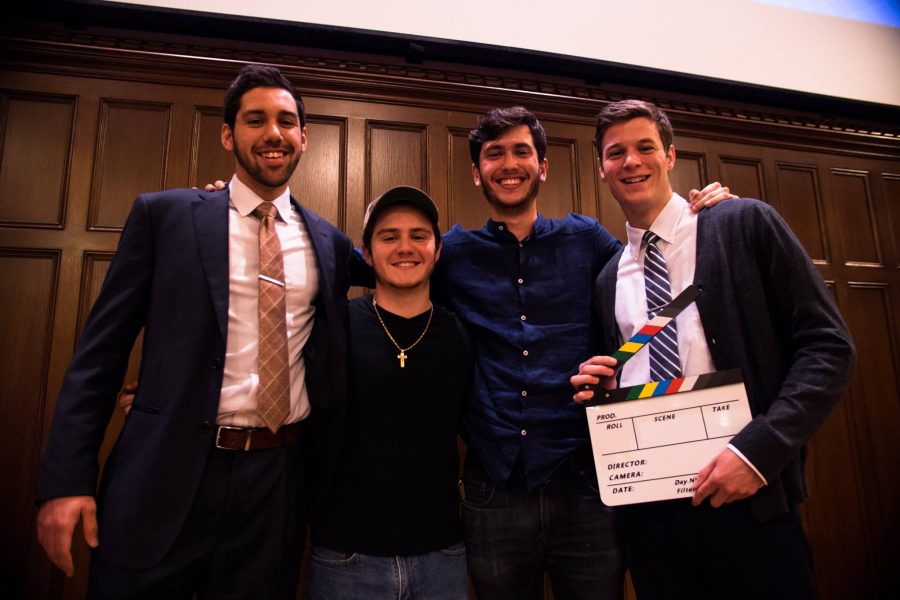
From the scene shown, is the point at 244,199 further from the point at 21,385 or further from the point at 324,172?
the point at 21,385

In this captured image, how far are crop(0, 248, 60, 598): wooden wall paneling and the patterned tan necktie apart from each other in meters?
1.40

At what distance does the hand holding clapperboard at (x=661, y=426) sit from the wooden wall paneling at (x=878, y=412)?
7.70ft

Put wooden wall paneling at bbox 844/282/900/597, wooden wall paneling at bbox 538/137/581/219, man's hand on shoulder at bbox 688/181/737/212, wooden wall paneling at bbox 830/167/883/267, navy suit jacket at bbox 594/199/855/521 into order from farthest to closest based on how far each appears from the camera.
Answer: wooden wall paneling at bbox 830/167/883/267, wooden wall paneling at bbox 844/282/900/597, wooden wall paneling at bbox 538/137/581/219, man's hand on shoulder at bbox 688/181/737/212, navy suit jacket at bbox 594/199/855/521

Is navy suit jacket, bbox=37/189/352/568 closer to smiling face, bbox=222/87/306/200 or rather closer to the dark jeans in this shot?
smiling face, bbox=222/87/306/200

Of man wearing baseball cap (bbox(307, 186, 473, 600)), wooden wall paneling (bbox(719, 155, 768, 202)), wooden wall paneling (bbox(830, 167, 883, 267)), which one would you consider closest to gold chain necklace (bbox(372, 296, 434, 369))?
man wearing baseball cap (bbox(307, 186, 473, 600))

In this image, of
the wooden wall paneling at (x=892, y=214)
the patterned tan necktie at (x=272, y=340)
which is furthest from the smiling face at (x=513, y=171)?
the wooden wall paneling at (x=892, y=214)

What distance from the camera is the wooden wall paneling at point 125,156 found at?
85.9 inches

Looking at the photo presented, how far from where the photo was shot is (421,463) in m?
1.33

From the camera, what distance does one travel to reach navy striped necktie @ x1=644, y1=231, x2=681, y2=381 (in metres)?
1.24

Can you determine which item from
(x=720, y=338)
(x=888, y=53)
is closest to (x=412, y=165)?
(x=720, y=338)

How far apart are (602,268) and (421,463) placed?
32.7 inches

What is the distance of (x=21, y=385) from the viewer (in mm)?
2041

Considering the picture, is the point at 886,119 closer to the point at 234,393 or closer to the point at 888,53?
the point at 888,53

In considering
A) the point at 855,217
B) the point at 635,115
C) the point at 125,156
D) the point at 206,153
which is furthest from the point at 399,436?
the point at 855,217
